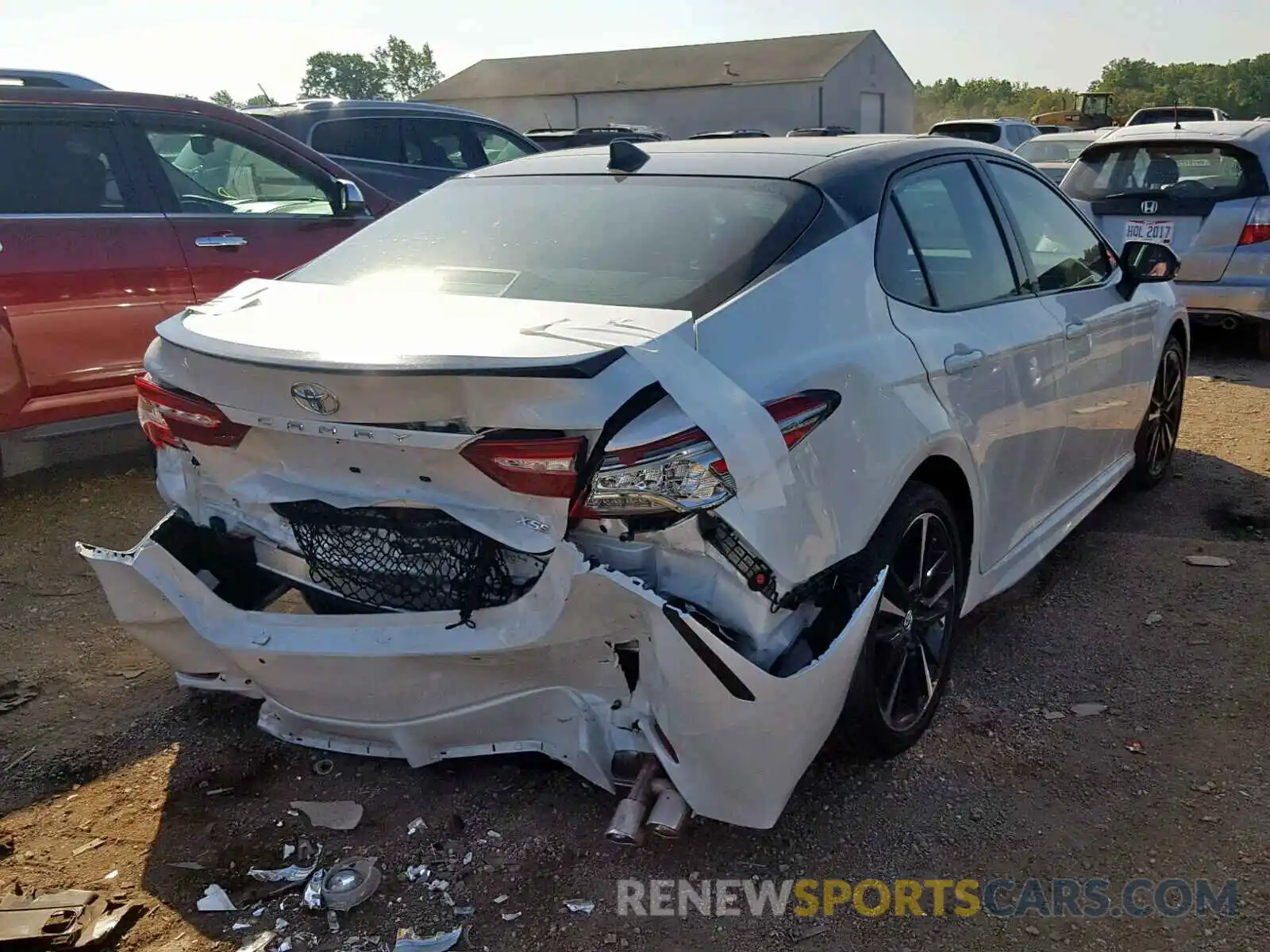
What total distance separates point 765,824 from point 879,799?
0.56 meters

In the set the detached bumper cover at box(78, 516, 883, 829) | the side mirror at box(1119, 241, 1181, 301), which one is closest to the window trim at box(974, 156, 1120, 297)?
the side mirror at box(1119, 241, 1181, 301)

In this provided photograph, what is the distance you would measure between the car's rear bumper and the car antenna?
5346 millimetres

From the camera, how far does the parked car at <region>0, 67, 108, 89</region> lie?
5.09 metres

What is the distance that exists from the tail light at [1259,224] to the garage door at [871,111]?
40250 mm

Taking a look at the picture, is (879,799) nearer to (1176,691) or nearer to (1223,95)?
(1176,691)

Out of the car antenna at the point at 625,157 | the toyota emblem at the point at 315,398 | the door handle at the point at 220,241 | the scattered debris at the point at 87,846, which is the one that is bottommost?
the scattered debris at the point at 87,846

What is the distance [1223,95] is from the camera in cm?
5444

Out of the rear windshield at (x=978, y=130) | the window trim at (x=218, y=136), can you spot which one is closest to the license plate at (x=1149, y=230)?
the window trim at (x=218, y=136)

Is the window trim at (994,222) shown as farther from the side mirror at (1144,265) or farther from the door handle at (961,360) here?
the side mirror at (1144,265)

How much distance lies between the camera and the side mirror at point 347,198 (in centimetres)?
575

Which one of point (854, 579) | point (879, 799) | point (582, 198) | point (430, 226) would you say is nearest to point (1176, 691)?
point (879, 799)

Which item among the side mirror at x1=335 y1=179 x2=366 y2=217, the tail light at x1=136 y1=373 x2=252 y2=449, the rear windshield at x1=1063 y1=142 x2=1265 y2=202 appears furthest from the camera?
the rear windshield at x1=1063 y1=142 x2=1265 y2=202

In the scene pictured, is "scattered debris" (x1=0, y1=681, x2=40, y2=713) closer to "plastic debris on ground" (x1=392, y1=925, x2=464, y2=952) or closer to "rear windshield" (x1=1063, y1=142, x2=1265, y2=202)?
"plastic debris on ground" (x1=392, y1=925, x2=464, y2=952)

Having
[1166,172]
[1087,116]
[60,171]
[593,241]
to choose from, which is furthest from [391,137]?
[1087,116]
